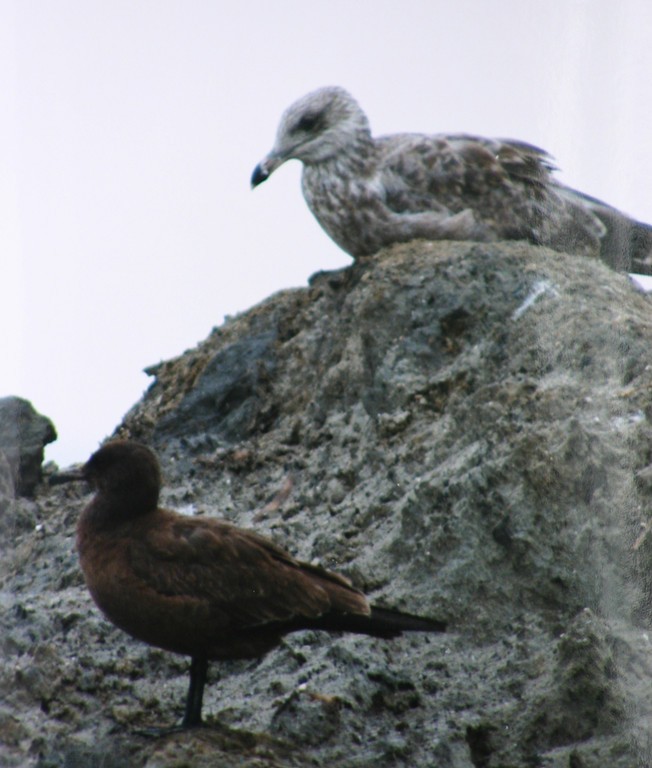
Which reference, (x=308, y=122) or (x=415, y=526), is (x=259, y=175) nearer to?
(x=308, y=122)

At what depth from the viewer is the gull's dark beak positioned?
288 inches

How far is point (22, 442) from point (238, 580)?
266cm

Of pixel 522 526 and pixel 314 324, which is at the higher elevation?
pixel 314 324

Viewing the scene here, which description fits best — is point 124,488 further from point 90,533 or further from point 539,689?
point 539,689

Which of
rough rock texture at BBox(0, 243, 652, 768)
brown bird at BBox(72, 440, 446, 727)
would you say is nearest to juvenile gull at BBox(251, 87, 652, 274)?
rough rock texture at BBox(0, 243, 652, 768)

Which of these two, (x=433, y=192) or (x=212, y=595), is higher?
(x=433, y=192)

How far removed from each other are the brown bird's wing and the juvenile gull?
2.96m

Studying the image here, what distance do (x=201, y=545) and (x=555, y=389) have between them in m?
1.68

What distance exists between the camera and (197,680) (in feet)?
15.5

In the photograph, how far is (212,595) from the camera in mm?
4746

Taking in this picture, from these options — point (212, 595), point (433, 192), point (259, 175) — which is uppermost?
point (259, 175)

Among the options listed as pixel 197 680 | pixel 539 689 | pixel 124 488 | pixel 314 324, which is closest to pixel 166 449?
pixel 314 324

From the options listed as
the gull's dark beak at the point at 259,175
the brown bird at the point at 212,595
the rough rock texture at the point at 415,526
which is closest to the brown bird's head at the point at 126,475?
the brown bird at the point at 212,595

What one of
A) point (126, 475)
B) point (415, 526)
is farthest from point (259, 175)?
point (126, 475)
